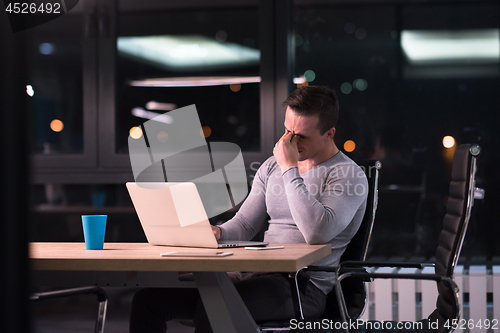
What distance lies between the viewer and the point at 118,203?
11.8 feet

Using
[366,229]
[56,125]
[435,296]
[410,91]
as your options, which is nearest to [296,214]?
[366,229]

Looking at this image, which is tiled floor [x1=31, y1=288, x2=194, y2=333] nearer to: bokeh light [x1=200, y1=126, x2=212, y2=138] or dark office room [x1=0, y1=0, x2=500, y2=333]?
dark office room [x1=0, y1=0, x2=500, y2=333]

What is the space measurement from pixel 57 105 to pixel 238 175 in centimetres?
149

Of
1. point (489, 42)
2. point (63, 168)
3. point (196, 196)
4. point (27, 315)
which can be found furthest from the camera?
point (63, 168)

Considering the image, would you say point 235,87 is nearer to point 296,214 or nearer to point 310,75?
point 310,75

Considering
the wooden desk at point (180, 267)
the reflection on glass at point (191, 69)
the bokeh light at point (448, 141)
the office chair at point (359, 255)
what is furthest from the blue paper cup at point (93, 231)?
the bokeh light at point (448, 141)

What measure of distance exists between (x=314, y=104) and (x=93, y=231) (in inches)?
40.0

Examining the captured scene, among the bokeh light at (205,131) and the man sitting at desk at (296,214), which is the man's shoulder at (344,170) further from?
the bokeh light at (205,131)

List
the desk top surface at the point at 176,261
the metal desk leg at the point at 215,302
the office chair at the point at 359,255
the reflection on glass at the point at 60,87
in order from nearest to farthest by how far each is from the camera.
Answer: the desk top surface at the point at 176,261 < the metal desk leg at the point at 215,302 < the office chair at the point at 359,255 < the reflection on glass at the point at 60,87

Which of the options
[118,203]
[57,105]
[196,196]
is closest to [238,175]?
[118,203]

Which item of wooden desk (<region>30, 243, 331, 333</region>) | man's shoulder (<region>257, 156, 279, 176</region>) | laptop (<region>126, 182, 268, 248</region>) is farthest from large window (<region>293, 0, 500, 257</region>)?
laptop (<region>126, 182, 268, 248</region>)

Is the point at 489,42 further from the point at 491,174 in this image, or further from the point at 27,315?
the point at 27,315

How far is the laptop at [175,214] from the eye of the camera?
1.54 metres

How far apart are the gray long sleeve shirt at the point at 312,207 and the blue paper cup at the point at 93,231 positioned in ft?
1.60
